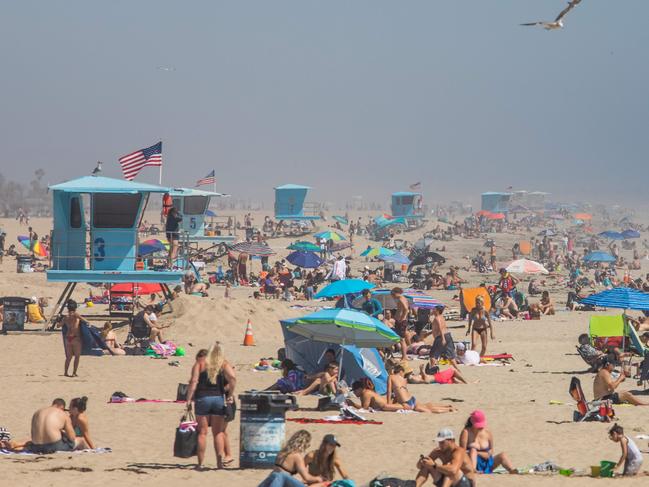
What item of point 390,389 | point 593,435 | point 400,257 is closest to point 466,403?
point 390,389

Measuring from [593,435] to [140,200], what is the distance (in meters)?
12.8

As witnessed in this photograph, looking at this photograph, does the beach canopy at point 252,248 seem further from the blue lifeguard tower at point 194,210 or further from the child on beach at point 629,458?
the child on beach at point 629,458

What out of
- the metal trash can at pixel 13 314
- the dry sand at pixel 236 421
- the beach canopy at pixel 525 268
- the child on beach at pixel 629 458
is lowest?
the dry sand at pixel 236 421

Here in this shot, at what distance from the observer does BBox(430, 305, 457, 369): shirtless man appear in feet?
66.5

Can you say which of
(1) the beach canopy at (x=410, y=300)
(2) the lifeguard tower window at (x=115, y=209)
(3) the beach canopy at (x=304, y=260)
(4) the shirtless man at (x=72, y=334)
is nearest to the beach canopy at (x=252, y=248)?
(3) the beach canopy at (x=304, y=260)

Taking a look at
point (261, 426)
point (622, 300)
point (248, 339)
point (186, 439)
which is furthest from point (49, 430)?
point (622, 300)

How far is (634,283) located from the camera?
4175 centimetres

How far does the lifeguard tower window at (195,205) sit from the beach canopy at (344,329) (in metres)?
27.6

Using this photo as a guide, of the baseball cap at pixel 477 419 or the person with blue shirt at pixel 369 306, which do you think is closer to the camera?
the baseball cap at pixel 477 419

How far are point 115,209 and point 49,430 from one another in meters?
12.6

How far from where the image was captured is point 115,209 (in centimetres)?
2455

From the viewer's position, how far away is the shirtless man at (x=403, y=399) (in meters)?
16.0

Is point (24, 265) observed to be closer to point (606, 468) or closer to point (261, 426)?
point (261, 426)

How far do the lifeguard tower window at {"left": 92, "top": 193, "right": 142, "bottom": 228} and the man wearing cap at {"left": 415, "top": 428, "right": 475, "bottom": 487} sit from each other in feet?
49.4
